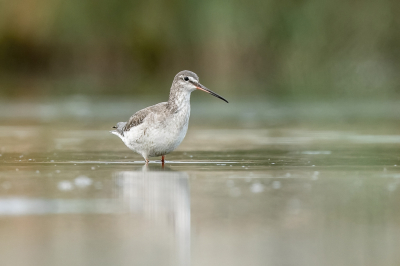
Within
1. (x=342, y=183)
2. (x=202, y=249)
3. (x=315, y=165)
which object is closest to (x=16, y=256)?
(x=202, y=249)

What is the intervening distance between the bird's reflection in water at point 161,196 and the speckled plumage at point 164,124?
0.34m

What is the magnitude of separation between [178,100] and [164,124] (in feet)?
1.37

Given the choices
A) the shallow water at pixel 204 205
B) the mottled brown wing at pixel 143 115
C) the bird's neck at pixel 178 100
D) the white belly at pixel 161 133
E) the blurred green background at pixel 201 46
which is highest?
the blurred green background at pixel 201 46

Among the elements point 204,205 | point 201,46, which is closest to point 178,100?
point 204,205

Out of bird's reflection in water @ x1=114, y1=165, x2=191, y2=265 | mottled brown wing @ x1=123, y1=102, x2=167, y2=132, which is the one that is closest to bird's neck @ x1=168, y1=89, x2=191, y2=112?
mottled brown wing @ x1=123, y1=102, x2=167, y2=132

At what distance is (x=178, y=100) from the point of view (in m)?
8.82

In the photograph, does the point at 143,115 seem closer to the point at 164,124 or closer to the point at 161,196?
Result: the point at 164,124

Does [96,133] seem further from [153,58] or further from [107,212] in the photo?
[153,58]

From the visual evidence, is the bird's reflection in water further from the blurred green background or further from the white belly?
the blurred green background

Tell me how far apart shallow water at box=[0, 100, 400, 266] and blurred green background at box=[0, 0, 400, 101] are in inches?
483

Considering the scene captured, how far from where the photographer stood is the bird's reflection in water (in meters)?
5.26

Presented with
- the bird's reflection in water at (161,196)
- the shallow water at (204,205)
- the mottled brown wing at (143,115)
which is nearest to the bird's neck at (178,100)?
the mottled brown wing at (143,115)

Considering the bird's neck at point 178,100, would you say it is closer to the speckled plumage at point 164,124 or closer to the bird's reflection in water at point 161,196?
the speckled plumage at point 164,124

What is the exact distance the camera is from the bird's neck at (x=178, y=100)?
873cm
